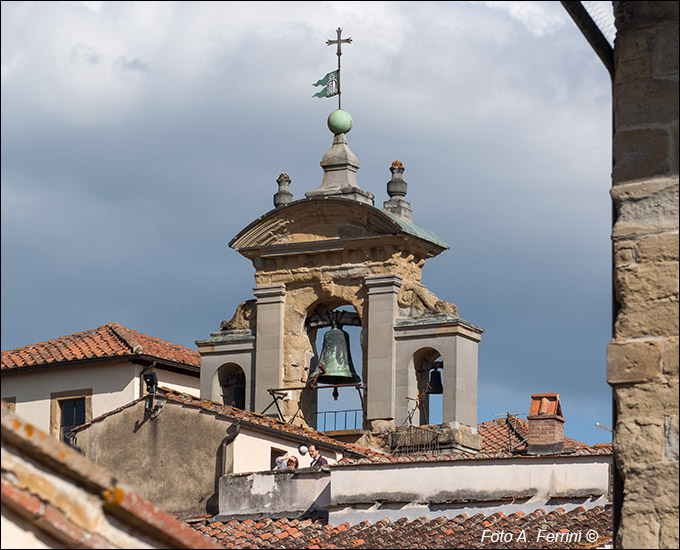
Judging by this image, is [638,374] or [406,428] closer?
[638,374]

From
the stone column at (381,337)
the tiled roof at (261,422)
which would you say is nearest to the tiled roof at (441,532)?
the tiled roof at (261,422)

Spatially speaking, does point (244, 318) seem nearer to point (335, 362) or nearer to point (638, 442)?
point (335, 362)

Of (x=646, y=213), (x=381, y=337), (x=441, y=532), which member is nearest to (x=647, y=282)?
(x=646, y=213)

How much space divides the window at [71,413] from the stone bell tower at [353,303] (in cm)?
461

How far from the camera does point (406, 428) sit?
78.5ft

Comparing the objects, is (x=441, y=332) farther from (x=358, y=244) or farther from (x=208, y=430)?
(x=208, y=430)

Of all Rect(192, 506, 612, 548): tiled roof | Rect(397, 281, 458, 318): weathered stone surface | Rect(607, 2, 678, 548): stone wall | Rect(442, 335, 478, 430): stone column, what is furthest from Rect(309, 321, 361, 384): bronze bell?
Rect(607, 2, 678, 548): stone wall

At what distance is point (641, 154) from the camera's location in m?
5.75

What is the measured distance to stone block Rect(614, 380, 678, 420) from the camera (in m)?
5.52

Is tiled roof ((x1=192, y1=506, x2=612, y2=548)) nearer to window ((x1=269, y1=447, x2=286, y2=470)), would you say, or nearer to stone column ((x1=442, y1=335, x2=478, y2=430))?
window ((x1=269, y1=447, x2=286, y2=470))

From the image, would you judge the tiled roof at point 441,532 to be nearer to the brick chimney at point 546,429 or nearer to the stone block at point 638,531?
the brick chimney at point 546,429

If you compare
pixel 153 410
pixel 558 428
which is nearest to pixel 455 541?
pixel 558 428

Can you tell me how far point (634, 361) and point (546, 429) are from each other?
617 inches

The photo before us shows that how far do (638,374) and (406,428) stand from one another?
60.5 ft
